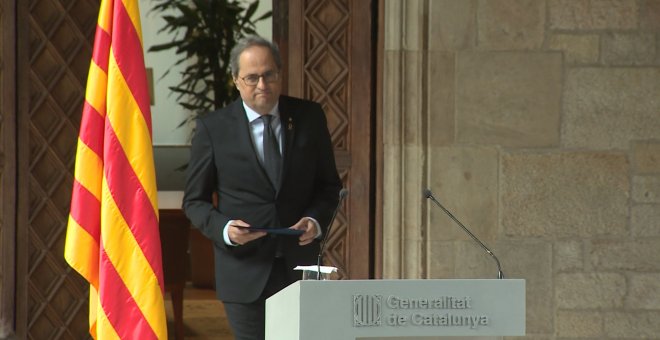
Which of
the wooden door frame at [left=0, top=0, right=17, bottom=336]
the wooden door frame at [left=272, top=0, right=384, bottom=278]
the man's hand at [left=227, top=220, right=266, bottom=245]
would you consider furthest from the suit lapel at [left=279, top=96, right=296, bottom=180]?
the wooden door frame at [left=0, top=0, right=17, bottom=336]

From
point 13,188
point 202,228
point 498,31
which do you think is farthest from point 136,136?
point 498,31

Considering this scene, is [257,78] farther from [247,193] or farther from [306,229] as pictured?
[306,229]

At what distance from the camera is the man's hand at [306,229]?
4633 mm

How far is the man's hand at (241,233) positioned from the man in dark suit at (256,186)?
0.5 inches

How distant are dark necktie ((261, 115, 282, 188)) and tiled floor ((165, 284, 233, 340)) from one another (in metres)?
4.25

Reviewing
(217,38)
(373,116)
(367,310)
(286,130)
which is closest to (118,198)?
(286,130)

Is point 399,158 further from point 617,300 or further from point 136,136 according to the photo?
point 136,136

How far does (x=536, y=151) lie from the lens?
6723mm

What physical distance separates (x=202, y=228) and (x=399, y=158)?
7.02ft

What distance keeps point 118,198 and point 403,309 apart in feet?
5.83

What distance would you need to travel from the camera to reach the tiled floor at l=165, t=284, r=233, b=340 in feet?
30.1

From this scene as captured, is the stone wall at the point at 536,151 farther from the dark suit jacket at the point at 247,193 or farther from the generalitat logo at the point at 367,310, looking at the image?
the generalitat logo at the point at 367,310

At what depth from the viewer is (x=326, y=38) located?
22.7 ft

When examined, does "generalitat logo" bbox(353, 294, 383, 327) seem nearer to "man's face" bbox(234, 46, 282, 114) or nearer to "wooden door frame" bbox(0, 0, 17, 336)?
"man's face" bbox(234, 46, 282, 114)
